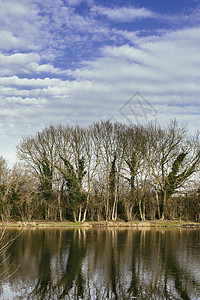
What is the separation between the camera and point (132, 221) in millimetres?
36875

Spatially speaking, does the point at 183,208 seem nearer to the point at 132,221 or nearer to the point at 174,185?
the point at 174,185

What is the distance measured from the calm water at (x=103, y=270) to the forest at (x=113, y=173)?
15395 millimetres

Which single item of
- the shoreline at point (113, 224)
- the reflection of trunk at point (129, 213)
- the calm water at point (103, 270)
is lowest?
the calm water at point (103, 270)

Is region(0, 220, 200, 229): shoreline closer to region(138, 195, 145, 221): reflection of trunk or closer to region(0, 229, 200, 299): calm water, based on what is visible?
region(138, 195, 145, 221): reflection of trunk

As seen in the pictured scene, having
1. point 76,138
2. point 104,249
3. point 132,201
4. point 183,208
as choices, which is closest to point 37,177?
point 76,138

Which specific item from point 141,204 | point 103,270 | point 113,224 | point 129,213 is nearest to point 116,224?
point 113,224

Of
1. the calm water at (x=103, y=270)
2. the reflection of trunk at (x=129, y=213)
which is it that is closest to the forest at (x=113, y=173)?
the reflection of trunk at (x=129, y=213)

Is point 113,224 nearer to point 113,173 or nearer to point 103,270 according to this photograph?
point 113,173

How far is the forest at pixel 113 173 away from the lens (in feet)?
123

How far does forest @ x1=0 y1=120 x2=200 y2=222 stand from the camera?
3753 cm

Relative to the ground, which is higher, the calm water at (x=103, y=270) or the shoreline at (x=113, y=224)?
the shoreline at (x=113, y=224)

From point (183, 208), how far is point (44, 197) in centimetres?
1579

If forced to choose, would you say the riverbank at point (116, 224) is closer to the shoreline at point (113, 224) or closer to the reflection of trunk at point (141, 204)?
the shoreline at point (113, 224)

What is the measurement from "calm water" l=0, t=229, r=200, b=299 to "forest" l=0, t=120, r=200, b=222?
50.5 feet
